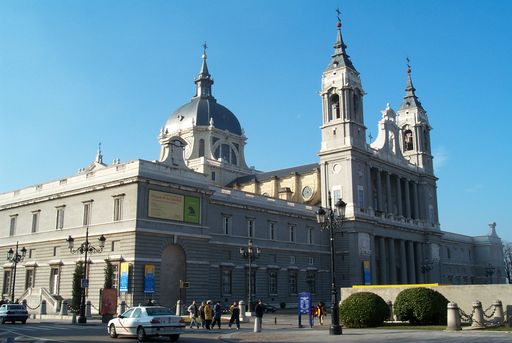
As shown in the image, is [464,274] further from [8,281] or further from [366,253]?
[8,281]

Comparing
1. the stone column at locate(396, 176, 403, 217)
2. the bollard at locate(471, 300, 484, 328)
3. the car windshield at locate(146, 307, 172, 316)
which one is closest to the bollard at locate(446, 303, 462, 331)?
the bollard at locate(471, 300, 484, 328)

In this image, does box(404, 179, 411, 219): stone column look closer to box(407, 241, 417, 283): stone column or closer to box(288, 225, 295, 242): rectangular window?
box(407, 241, 417, 283): stone column

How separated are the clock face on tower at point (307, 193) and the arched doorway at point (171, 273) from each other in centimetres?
3150

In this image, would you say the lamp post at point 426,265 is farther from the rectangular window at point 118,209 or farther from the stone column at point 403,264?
the rectangular window at point 118,209

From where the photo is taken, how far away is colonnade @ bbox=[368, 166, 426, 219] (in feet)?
249

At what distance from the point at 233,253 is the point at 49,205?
57.8 ft

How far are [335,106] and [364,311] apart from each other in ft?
150

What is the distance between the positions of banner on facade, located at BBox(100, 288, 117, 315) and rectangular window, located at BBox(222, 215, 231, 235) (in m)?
17.2

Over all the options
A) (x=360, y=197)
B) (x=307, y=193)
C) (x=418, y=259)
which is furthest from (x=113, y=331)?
(x=418, y=259)

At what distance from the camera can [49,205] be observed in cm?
5341

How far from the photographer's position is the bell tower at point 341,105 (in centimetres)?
7031

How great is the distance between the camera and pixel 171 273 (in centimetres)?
4725

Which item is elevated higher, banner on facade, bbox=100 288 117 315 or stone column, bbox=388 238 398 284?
stone column, bbox=388 238 398 284

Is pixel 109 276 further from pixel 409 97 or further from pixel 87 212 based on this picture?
pixel 409 97
